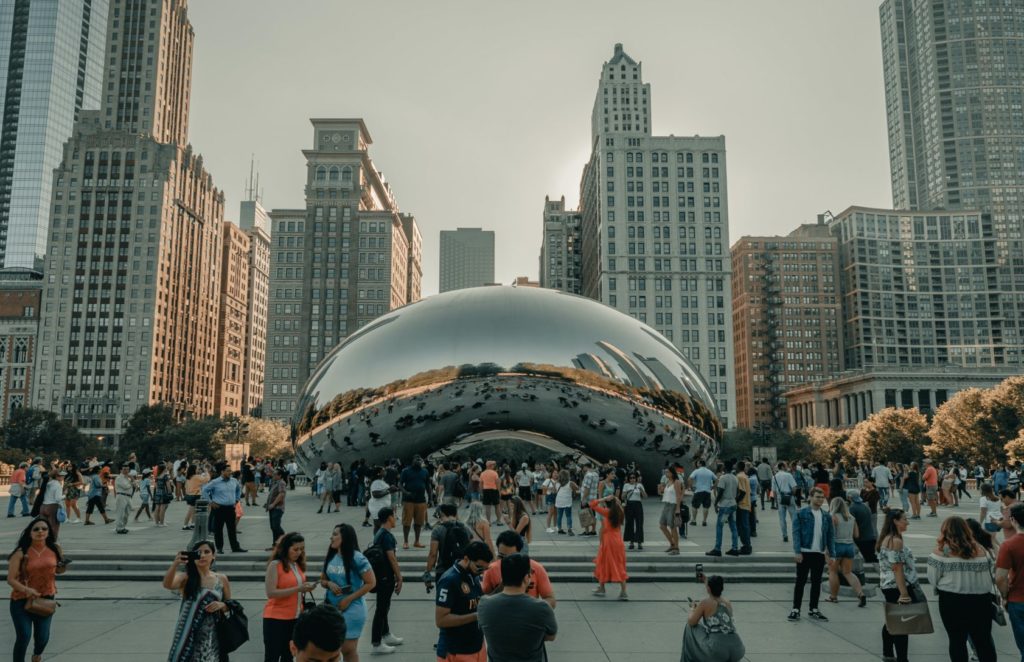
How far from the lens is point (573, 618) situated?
8742 mm

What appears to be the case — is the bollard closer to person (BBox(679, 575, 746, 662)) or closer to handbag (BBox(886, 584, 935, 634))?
person (BBox(679, 575, 746, 662))

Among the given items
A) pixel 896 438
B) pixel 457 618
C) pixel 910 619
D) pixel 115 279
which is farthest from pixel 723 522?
pixel 115 279

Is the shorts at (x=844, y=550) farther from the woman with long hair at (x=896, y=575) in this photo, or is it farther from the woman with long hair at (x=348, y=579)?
the woman with long hair at (x=348, y=579)

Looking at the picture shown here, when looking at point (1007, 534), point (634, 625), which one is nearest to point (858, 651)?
point (1007, 534)

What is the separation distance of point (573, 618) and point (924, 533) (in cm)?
1074

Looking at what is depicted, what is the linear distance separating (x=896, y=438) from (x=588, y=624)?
209ft

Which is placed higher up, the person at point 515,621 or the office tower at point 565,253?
the office tower at point 565,253

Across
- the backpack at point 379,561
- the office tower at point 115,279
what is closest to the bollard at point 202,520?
the backpack at point 379,561

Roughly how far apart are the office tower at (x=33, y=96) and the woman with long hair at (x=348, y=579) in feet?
540

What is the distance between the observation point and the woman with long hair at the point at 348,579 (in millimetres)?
5738

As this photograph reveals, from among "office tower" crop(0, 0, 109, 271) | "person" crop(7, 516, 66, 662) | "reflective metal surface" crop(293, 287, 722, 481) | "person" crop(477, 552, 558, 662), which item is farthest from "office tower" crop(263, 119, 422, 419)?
"person" crop(477, 552, 558, 662)

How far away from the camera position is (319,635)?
11.3 ft

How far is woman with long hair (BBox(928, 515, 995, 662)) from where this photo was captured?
5891mm

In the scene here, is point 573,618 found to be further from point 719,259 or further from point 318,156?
point 318,156
